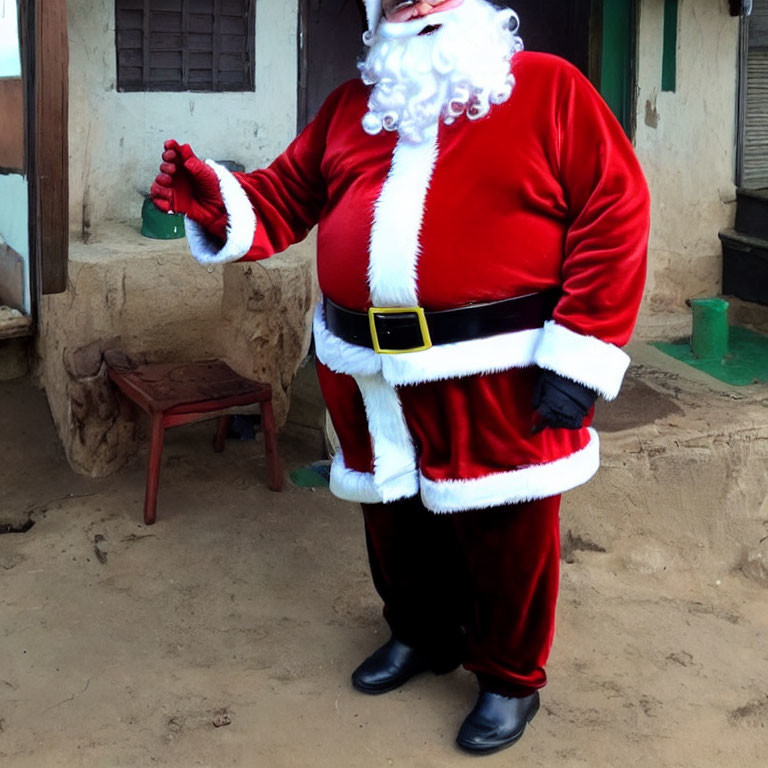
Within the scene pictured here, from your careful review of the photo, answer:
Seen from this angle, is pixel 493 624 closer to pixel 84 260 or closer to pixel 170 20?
pixel 84 260

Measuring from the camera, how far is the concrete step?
5250 mm

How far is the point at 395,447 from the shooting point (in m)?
2.84

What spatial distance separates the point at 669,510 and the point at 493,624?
1279 millimetres

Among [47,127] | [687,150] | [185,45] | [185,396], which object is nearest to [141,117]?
[185,45]

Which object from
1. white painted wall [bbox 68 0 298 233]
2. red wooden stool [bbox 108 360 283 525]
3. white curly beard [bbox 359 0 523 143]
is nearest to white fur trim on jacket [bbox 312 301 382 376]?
white curly beard [bbox 359 0 523 143]

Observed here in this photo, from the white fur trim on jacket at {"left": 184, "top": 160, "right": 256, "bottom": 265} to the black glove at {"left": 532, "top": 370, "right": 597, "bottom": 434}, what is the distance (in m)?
0.82

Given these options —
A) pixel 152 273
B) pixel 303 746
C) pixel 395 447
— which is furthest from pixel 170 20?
pixel 303 746

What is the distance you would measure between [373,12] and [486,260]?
2.23 ft

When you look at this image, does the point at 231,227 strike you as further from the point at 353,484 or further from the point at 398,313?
the point at 353,484

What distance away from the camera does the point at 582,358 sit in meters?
2.57

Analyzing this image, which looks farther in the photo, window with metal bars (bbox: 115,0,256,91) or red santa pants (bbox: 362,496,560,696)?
window with metal bars (bbox: 115,0,256,91)

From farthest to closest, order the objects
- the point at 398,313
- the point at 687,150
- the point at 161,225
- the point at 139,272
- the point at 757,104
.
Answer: the point at 757,104 < the point at 687,150 < the point at 161,225 < the point at 139,272 < the point at 398,313

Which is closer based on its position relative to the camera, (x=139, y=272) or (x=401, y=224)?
(x=401, y=224)

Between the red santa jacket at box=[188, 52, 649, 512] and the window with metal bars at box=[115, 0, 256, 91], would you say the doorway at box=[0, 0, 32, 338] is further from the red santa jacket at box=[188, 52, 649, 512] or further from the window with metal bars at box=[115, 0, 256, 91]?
the window with metal bars at box=[115, 0, 256, 91]
